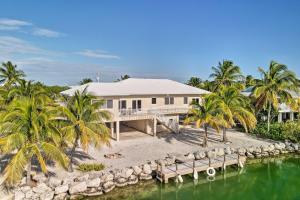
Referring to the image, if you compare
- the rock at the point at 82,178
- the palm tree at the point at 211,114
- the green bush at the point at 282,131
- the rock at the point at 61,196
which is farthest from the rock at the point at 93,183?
the green bush at the point at 282,131

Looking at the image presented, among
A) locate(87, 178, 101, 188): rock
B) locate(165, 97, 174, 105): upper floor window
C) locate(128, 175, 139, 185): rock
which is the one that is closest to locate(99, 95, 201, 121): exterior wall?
locate(165, 97, 174, 105): upper floor window

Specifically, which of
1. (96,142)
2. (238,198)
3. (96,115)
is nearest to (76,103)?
(96,115)

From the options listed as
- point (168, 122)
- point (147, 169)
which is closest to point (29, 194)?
point (147, 169)

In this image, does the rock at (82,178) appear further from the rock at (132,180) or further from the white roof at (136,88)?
the white roof at (136,88)

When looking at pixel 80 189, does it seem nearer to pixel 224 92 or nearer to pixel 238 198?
pixel 238 198

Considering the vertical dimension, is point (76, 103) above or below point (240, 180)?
above

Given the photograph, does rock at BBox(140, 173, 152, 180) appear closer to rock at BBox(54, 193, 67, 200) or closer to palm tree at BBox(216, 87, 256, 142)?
rock at BBox(54, 193, 67, 200)
